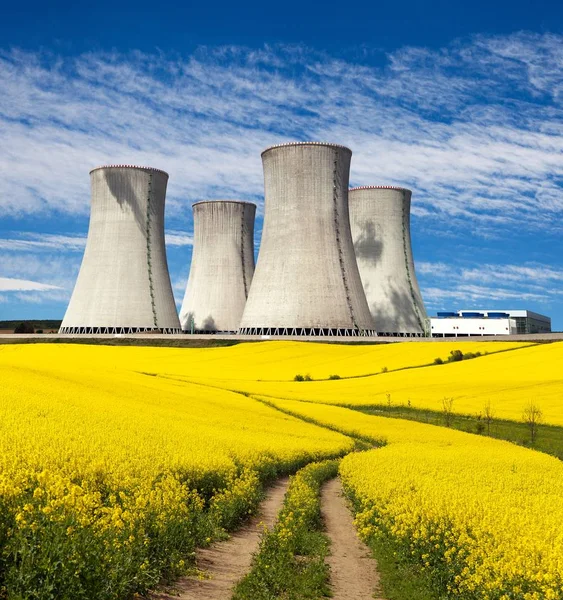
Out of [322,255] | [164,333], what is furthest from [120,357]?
[322,255]

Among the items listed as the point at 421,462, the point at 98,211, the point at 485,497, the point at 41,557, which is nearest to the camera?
the point at 41,557

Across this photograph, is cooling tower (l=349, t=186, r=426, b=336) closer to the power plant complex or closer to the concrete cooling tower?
the power plant complex

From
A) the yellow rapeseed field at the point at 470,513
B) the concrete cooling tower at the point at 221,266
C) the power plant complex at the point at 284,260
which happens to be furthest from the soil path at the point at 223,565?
the concrete cooling tower at the point at 221,266

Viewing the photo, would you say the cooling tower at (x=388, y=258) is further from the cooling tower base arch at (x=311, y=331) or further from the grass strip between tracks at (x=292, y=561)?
the grass strip between tracks at (x=292, y=561)

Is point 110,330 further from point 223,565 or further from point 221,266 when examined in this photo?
point 223,565

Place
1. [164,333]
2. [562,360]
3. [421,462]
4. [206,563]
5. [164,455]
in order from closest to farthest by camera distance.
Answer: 1. [206,563]
2. [164,455]
3. [421,462]
4. [562,360]
5. [164,333]

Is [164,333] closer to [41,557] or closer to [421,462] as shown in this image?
[421,462]

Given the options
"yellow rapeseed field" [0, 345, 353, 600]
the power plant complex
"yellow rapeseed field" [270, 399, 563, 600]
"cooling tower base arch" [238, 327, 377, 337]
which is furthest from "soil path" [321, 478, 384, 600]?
"cooling tower base arch" [238, 327, 377, 337]
